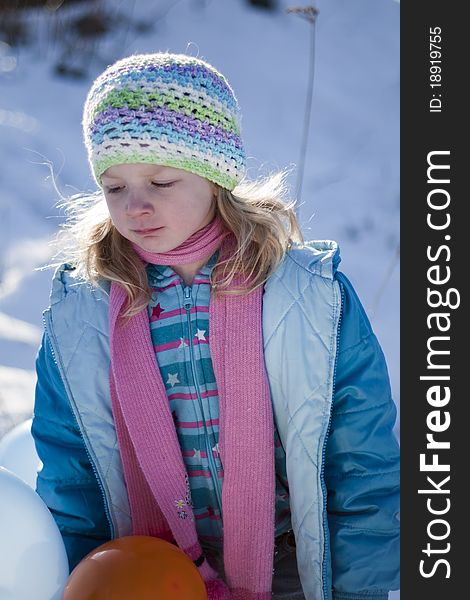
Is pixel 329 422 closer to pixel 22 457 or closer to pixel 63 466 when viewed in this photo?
pixel 63 466

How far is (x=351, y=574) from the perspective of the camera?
2.02 meters

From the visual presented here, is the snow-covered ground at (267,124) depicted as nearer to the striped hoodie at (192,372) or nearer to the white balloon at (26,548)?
the striped hoodie at (192,372)

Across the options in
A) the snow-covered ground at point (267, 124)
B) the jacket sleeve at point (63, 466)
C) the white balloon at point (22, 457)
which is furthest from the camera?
the snow-covered ground at point (267, 124)

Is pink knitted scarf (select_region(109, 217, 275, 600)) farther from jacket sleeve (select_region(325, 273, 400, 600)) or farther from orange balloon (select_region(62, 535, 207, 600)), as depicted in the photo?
orange balloon (select_region(62, 535, 207, 600))

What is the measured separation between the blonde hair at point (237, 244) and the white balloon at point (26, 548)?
19.4 inches

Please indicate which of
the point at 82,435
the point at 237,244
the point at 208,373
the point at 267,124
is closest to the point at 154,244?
the point at 237,244

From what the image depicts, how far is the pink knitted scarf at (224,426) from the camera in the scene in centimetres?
202

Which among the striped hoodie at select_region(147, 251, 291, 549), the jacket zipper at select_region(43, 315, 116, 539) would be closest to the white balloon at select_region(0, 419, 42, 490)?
the jacket zipper at select_region(43, 315, 116, 539)

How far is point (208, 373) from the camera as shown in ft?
6.91

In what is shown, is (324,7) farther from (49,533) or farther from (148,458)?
(49,533)

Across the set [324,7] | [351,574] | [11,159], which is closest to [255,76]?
[324,7]

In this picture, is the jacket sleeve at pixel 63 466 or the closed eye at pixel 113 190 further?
the jacket sleeve at pixel 63 466

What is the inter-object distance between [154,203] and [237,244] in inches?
9.4

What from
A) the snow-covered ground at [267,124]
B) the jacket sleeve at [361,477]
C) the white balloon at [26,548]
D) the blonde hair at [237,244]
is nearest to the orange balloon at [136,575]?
the white balloon at [26,548]
